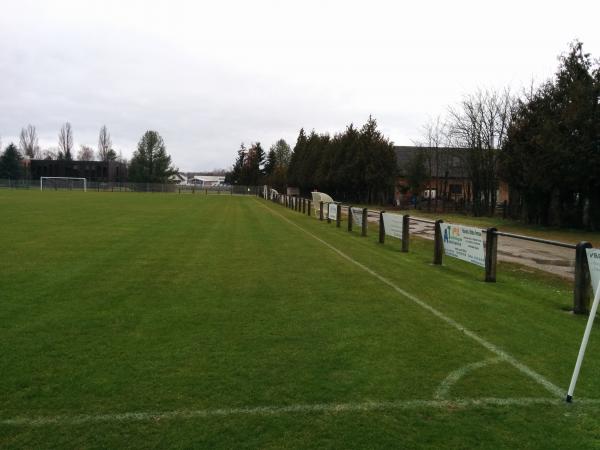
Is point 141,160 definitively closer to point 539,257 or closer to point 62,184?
point 62,184

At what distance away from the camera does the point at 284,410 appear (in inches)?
155

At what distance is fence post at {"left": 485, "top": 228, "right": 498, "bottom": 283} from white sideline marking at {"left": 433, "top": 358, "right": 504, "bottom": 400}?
16.5 feet

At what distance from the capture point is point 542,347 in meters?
5.79

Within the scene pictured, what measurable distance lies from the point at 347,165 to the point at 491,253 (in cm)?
4727

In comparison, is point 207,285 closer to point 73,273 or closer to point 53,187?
point 73,273

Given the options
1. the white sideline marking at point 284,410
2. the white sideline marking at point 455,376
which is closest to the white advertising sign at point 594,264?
the white sideline marking at point 455,376

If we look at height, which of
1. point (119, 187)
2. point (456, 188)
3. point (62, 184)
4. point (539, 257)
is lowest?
point (539, 257)

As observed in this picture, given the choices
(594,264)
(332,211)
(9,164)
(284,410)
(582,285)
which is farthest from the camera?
(9,164)

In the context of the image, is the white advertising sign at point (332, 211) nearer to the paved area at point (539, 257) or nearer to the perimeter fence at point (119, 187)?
the paved area at point (539, 257)

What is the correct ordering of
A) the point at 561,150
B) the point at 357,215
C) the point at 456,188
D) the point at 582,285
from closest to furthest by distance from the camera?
the point at 582,285
the point at 357,215
the point at 561,150
the point at 456,188

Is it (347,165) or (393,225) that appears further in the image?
(347,165)

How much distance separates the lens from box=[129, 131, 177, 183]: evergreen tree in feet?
386

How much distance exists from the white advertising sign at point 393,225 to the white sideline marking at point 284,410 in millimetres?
11624

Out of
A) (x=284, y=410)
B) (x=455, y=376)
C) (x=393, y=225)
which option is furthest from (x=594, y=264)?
(x=393, y=225)
